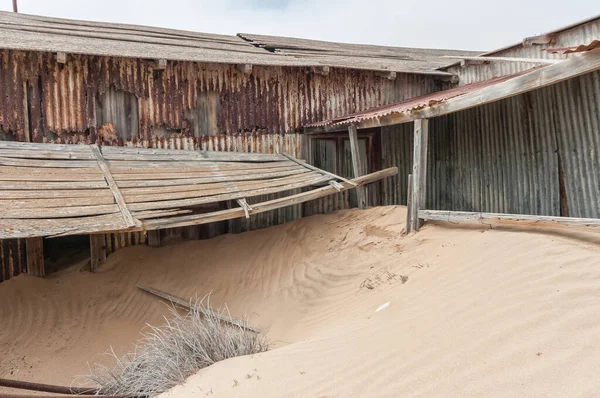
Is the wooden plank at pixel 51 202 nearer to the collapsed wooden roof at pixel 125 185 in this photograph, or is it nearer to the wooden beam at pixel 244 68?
the collapsed wooden roof at pixel 125 185

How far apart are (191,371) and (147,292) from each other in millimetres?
3877

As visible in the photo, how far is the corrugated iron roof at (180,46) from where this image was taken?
8.17m

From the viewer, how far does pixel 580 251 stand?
157 inches

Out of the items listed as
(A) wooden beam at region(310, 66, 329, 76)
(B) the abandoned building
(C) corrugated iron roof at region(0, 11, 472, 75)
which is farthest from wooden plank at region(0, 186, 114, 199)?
(A) wooden beam at region(310, 66, 329, 76)

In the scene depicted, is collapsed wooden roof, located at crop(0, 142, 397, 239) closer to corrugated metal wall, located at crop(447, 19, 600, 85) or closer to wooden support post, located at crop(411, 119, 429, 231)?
wooden support post, located at crop(411, 119, 429, 231)

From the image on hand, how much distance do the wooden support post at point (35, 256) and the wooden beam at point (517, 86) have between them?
6.46m

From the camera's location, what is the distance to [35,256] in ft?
25.6

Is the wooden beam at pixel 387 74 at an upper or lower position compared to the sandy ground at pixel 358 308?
upper

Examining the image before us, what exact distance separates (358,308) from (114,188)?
151 inches

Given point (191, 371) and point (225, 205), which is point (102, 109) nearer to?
point (225, 205)

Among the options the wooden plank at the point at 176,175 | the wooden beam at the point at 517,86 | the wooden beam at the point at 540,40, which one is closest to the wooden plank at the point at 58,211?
the wooden plank at the point at 176,175

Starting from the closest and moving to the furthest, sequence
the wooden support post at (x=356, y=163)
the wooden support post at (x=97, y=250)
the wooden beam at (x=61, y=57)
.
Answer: the wooden beam at (x=61, y=57) → the wooden support post at (x=97, y=250) → the wooden support post at (x=356, y=163)

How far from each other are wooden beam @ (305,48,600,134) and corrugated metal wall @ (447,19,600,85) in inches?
143

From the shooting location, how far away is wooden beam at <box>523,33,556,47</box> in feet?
29.7
